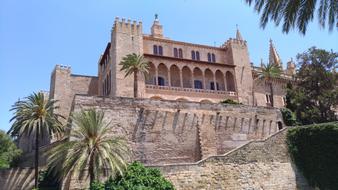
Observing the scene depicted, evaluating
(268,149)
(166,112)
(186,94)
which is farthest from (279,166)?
(186,94)

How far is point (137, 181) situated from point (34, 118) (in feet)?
39.1

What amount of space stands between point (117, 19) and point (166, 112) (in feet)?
58.5

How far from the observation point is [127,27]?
129 ft

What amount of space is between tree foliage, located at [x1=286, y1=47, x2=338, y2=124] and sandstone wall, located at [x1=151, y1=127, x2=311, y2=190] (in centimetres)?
1115

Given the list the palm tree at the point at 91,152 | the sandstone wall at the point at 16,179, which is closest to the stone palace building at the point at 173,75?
the sandstone wall at the point at 16,179

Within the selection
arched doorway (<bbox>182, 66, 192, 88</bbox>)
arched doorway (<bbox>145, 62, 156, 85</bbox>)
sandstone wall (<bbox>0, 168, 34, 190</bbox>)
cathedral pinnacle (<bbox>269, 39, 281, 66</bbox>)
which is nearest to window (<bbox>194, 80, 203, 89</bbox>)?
arched doorway (<bbox>182, 66, 192, 88</bbox>)

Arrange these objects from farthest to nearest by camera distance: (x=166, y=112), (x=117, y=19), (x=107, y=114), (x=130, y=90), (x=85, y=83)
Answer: (x=85, y=83) → (x=117, y=19) → (x=130, y=90) → (x=166, y=112) → (x=107, y=114)

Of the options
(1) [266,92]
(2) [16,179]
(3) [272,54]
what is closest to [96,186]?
(2) [16,179]

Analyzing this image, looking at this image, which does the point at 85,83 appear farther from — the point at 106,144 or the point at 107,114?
the point at 106,144

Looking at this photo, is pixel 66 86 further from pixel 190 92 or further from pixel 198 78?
pixel 198 78

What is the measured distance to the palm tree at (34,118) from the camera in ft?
81.2

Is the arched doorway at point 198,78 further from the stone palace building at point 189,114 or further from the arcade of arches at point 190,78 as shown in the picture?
the stone palace building at point 189,114

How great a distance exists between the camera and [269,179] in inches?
885

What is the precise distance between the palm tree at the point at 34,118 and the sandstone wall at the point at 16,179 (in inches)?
78.0
